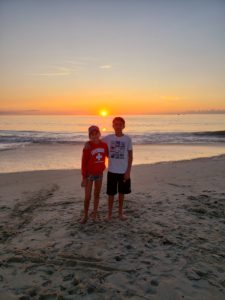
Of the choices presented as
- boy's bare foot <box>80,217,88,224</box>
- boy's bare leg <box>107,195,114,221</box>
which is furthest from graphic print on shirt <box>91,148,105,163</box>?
boy's bare foot <box>80,217,88,224</box>

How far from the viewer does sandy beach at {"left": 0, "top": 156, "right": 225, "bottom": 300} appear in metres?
3.27

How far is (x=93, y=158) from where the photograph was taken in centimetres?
506

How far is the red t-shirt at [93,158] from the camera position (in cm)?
504

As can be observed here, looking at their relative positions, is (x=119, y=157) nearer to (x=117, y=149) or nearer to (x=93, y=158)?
(x=117, y=149)

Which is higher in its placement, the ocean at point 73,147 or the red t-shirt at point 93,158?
the red t-shirt at point 93,158

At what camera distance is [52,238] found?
4.60 metres

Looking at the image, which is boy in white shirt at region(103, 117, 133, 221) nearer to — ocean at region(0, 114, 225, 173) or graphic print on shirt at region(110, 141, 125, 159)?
graphic print on shirt at region(110, 141, 125, 159)

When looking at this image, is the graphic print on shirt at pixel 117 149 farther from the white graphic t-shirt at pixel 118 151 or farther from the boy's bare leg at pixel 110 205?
the boy's bare leg at pixel 110 205

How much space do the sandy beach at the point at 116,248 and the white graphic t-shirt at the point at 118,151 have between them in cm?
102

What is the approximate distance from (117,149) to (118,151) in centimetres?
4

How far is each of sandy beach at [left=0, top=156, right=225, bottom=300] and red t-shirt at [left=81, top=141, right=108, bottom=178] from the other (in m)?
0.98

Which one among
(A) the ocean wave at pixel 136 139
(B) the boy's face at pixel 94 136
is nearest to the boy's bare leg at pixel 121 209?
(B) the boy's face at pixel 94 136

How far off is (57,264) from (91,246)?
66cm

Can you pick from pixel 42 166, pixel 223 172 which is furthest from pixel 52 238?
pixel 42 166
